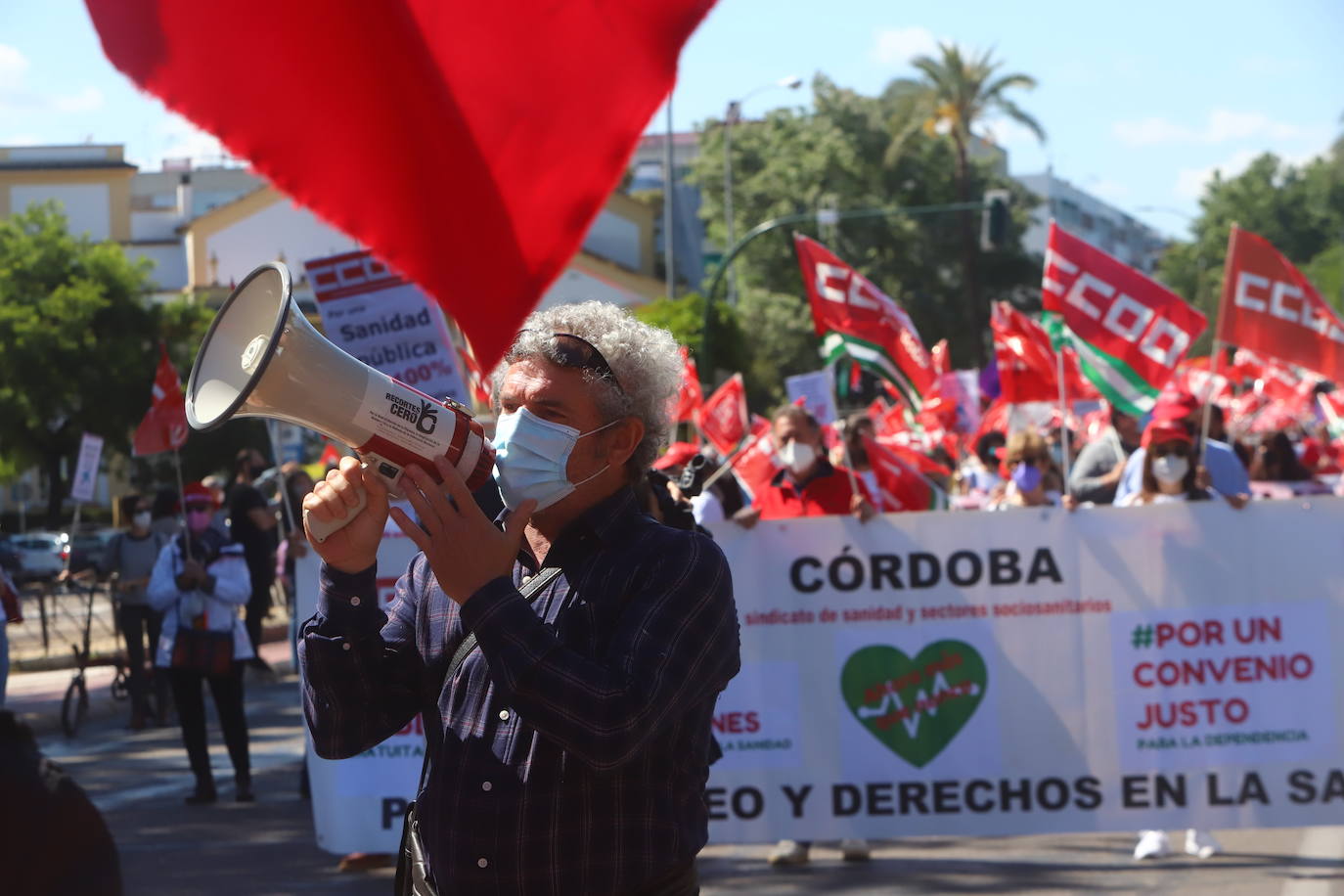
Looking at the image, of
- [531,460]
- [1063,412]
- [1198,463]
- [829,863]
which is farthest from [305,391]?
[1063,412]

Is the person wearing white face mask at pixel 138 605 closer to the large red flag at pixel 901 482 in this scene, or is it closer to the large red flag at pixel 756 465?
the large red flag at pixel 756 465

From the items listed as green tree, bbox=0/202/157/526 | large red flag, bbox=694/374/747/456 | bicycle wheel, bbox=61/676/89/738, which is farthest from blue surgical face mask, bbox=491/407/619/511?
green tree, bbox=0/202/157/526

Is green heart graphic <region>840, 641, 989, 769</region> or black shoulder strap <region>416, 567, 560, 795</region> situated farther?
green heart graphic <region>840, 641, 989, 769</region>

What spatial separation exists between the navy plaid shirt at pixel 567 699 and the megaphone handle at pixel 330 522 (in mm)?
117

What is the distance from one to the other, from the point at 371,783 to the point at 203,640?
2.49m

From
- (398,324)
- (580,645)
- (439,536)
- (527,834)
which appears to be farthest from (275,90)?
(398,324)

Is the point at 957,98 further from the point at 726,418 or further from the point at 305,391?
the point at 305,391

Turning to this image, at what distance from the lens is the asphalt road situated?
22.7 feet

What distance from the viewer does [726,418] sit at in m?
18.3

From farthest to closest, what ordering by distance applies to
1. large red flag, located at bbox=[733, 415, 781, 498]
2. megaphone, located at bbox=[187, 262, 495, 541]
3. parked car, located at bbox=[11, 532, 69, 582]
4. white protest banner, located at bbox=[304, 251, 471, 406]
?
parked car, located at bbox=[11, 532, 69, 582]
large red flag, located at bbox=[733, 415, 781, 498]
white protest banner, located at bbox=[304, 251, 471, 406]
megaphone, located at bbox=[187, 262, 495, 541]

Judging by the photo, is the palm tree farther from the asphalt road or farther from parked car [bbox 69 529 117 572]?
the asphalt road

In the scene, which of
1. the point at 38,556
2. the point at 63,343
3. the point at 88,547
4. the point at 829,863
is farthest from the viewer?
the point at 63,343

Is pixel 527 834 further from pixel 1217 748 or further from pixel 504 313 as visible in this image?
pixel 1217 748

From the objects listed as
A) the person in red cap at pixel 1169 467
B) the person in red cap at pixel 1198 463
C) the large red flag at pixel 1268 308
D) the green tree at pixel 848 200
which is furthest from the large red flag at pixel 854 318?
the green tree at pixel 848 200
